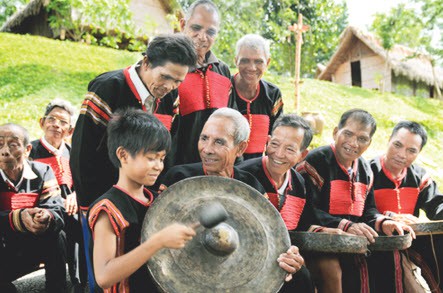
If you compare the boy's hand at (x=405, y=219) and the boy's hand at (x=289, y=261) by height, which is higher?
the boy's hand at (x=289, y=261)

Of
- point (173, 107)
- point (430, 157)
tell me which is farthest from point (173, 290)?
point (430, 157)

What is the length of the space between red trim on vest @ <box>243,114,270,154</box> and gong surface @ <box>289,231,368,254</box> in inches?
56.3

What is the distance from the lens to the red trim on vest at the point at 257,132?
411 cm

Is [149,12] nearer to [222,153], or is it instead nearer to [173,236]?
[222,153]

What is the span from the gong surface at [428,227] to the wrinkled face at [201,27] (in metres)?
2.17

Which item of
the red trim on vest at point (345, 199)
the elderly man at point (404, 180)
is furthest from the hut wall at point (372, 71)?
the red trim on vest at point (345, 199)

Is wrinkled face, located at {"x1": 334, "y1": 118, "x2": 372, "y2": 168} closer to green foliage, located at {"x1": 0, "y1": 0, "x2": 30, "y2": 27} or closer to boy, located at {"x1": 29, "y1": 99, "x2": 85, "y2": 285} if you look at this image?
boy, located at {"x1": 29, "y1": 99, "x2": 85, "y2": 285}

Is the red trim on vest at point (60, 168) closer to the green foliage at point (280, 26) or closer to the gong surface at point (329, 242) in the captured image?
the gong surface at point (329, 242)

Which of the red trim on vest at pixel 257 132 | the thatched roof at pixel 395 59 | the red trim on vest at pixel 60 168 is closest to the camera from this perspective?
the red trim on vest at pixel 257 132

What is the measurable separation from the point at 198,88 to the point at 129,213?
166cm

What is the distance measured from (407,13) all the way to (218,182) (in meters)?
22.4

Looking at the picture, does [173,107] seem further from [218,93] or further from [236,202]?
[236,202]

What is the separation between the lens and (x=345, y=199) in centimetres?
367

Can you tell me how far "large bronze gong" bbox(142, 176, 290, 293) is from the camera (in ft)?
7.64
